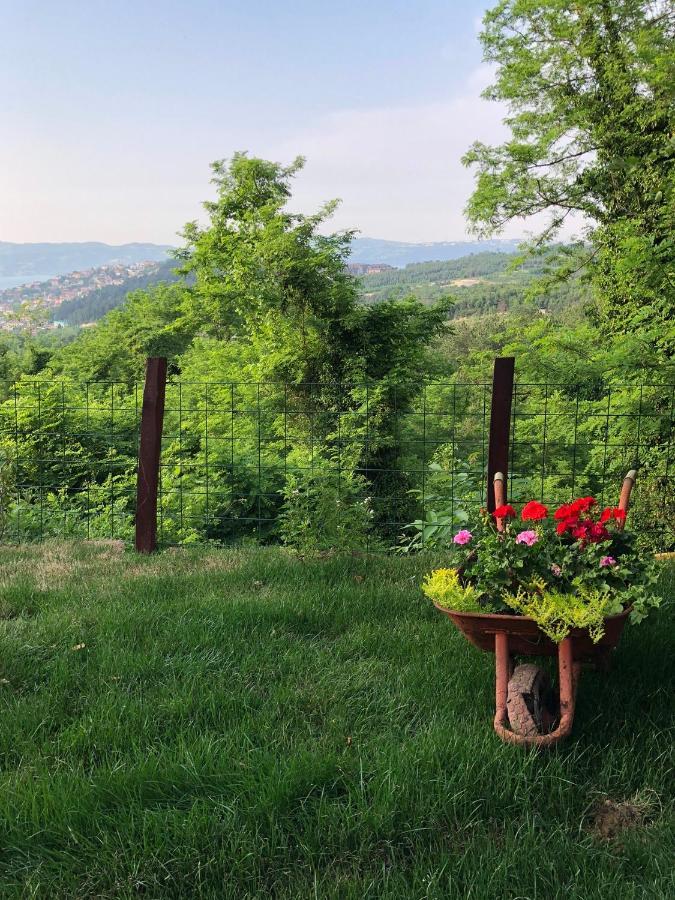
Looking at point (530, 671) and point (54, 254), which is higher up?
point (54, 254)

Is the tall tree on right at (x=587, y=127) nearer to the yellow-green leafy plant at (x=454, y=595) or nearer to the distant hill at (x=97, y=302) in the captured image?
the yellow-green leafy plant at (x=454, y=595)

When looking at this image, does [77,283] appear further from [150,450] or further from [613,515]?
[613,515]

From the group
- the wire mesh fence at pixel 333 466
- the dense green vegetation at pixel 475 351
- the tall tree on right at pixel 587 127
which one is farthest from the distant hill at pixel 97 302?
the tall tree on right at pixel 587 127

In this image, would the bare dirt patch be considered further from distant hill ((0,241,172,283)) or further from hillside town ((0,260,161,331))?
distant hill ((0,241,172,283))

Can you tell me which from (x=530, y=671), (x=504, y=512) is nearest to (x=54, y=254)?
(x=504, y=512)

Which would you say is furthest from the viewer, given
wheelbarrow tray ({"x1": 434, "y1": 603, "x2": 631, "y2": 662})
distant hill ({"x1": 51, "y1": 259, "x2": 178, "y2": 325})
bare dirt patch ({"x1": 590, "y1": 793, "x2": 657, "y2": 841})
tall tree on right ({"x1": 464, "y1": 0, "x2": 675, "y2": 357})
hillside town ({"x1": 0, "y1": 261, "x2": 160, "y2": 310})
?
hillside town ({"x1": 0, "y1": 261, "x2": 160, "y2": 310})

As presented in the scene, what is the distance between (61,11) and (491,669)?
38031 millimetres

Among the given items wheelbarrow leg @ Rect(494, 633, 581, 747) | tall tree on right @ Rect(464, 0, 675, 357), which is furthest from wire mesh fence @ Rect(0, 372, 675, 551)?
tall tree on right @ Rect(464, 0, 675, 357)

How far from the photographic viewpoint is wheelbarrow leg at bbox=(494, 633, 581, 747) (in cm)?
248

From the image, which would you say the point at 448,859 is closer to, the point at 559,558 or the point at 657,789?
the point at 657,789

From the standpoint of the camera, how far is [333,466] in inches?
267

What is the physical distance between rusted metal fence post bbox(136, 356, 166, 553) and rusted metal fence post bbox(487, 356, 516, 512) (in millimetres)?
2655

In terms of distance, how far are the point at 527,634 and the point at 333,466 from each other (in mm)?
4232

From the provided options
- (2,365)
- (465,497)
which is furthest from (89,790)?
(2,365)
